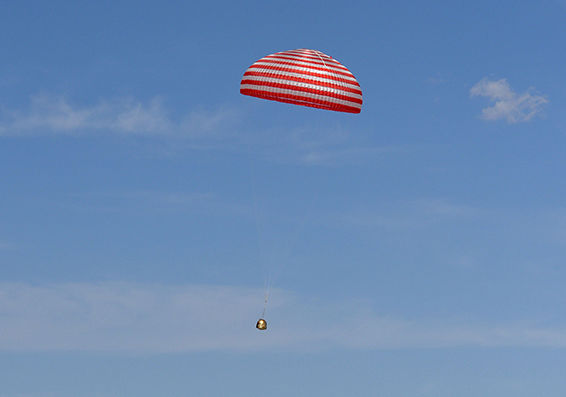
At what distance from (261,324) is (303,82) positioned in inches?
552

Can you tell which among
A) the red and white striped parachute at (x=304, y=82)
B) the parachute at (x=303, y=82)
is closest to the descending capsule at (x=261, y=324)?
the parachute at (x=303, y=82)

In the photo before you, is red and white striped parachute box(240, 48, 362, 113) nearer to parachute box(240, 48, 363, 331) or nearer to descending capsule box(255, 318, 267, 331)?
parachute box(240, 48, 363, 331)

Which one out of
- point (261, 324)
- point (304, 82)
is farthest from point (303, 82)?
point (261, 324)

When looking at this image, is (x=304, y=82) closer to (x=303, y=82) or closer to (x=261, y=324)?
(x=303, y=82)

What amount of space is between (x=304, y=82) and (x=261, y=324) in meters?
14.0

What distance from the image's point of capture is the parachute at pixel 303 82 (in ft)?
236

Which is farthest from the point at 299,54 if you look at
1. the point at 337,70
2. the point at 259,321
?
the point at 259,321

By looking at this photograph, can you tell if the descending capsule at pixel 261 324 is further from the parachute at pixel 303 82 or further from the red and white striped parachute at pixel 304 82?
the red and white striped parachute at pixel 304 82

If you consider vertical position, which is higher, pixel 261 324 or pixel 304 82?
pixel 304 82

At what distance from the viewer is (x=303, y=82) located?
236 ft

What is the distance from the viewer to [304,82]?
7200 centimetres

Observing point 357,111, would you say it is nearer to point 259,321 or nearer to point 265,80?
point 265,80

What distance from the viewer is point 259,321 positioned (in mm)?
72062

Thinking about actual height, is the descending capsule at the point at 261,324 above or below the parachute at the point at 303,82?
below
